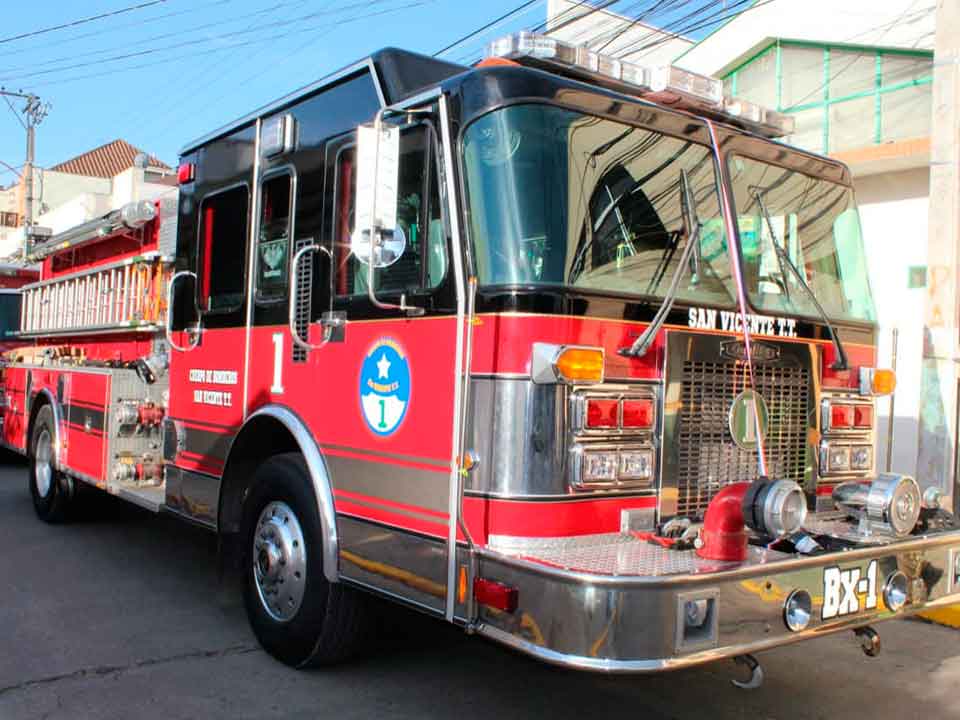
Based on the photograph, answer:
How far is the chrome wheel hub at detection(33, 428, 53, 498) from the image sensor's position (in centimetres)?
814

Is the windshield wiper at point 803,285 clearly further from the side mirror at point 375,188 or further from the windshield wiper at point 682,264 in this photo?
the side mirror at point 375,188

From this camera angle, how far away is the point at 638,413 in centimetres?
360

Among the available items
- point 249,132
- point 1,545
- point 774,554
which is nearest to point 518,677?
point 774,554

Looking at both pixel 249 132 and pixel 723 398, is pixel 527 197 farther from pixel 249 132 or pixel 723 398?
pixel 249 132

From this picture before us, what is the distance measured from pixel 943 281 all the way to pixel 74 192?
139 feet

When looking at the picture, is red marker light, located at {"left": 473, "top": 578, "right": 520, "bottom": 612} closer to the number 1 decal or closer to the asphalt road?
the asphalt road

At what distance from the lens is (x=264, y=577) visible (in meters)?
4.64

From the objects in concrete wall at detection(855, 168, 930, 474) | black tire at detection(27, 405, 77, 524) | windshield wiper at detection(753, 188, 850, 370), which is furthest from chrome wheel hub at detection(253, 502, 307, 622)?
concrete wall at detection(855, 168, 930, 474)

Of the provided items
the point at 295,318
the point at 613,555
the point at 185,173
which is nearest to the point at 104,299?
the point at 185,173

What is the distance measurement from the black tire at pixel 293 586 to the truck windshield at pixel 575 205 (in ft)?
5.31

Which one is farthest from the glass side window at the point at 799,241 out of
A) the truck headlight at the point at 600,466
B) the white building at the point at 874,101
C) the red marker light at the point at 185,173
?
the white building at the point at 874,101

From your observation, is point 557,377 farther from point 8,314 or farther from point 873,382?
point 8,314

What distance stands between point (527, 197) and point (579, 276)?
35cm

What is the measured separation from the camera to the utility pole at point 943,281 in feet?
22.1
